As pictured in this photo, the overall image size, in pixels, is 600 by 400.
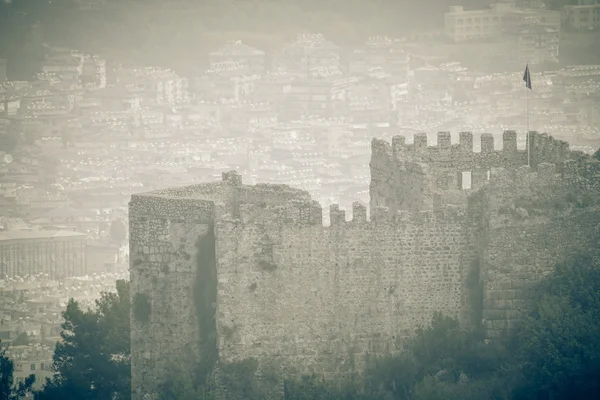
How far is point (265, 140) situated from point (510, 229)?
114 meters

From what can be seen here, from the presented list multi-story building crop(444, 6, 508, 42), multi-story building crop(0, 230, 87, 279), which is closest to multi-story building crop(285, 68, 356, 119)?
multi-story building crop(444, 6, 508, 42)

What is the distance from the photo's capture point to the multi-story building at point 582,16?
137750 millimetres

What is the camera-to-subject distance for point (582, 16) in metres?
138

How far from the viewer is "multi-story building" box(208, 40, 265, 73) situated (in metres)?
190

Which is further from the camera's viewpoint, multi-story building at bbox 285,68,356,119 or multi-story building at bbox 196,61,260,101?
multi-story building at bbox 196,61,260,101

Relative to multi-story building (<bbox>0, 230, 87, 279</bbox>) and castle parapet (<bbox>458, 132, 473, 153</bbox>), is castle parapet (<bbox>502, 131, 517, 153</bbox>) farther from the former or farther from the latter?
multi-story building (<bbox>0, 230, 87, 279</bbox>)

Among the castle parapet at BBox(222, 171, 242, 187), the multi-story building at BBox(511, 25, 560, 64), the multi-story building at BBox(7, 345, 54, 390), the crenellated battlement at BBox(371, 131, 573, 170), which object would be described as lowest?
the multi-story building at BBox(7, 345, 54, 390)

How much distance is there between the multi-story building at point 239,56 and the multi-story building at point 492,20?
23472mm

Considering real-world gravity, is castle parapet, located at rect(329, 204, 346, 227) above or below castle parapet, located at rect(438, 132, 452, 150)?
below

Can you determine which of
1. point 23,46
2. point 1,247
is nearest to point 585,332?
point 1,247

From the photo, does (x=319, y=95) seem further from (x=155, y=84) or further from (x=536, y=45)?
(x=536, y=45)

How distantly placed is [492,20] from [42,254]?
5823 cm

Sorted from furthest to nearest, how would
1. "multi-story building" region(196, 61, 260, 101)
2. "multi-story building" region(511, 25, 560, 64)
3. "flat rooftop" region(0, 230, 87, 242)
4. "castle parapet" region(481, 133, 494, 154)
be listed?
"multi-story building" region(196, 61, 260, 101), "multi-story building" region(511, 25, 560, 64), "flat rooftop" region(0, 230, 87, 242), "castle parapet" region(481, 133, 494, 154)

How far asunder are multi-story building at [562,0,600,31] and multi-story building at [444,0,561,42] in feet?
3.13
